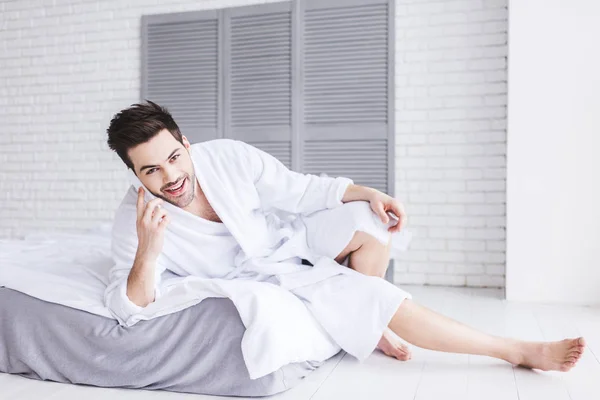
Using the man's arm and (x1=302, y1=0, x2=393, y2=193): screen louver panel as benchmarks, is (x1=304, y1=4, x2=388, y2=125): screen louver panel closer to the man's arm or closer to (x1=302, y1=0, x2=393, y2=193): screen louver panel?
(x1=302, y1=0, x2=393, y2=193): screen louver panel

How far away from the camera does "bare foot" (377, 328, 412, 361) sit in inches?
78.1

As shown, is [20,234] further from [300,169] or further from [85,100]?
[300,169]

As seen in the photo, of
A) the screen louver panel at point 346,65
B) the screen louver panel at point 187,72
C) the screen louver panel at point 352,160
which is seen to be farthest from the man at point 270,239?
the screen louver panel at point 187,72

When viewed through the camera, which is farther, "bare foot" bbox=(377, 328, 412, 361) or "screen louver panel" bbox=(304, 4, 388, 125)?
"screen louver panel" bbox=(304, 4, 388, 125)

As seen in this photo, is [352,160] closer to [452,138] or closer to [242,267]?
[452,138]

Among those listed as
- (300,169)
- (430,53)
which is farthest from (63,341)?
(430,53)

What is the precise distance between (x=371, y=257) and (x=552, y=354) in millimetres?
636

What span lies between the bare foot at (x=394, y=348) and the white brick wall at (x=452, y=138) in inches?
69.0

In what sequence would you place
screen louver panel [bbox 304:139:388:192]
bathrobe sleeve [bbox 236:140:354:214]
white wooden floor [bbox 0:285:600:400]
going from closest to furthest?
white wooden floor [bbox 0:285:600:400] < bathrobe sleeve [bbox 236:140:354:214] < screen louver panel [bbox 304:139:388:192]

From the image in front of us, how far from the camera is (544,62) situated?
3.13m

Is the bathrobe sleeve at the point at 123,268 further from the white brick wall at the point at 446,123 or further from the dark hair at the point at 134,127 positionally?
the white brick wall at the point at 446,123

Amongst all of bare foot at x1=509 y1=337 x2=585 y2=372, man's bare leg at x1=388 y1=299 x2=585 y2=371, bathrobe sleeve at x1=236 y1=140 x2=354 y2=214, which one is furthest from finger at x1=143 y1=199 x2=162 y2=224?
bare foot at x1=509 y1=337 x2=585 y2=372

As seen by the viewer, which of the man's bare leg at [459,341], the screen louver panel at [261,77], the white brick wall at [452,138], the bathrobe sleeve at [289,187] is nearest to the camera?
the man's bare leg at [459,341]

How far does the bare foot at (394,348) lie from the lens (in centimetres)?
198
